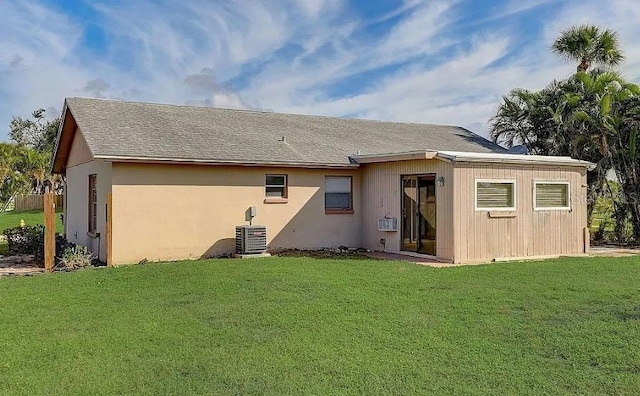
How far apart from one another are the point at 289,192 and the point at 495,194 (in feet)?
18.2

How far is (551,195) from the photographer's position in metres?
14.2

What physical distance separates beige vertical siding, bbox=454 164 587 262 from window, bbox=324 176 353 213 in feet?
12.9

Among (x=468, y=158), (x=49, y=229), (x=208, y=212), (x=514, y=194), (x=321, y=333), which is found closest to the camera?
(x=321, y=333)

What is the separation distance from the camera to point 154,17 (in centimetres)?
1420

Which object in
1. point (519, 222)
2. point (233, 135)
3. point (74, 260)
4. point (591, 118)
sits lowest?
point (74, 260)

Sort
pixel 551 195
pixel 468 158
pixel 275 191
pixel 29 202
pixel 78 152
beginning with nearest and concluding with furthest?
1. pixel 468 158
2. pixel 551 195
3. pixel 275 191
4. pixel 78 152
5. pixel 29 202

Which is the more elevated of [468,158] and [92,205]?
[468,158]

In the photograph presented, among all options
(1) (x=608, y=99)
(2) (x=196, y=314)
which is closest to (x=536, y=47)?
(1) (x=608, y=99)

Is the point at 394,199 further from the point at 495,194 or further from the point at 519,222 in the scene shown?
the point at 519,222

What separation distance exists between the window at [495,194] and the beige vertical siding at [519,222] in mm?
145

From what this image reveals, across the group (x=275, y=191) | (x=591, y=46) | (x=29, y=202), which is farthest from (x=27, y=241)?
(x=29, y=202)

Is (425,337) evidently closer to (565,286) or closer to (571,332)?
(571,332)

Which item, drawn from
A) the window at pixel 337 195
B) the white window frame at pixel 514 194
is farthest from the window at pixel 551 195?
the window at pixel 337 195

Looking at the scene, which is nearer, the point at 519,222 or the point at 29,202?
the point at 519,222
